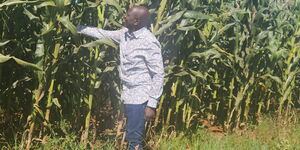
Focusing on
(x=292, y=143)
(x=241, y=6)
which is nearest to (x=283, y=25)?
(x=241, y=6)

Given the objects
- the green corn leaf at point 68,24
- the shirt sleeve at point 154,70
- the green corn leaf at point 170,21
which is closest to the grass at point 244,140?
the shirt sleeve at point 154,70

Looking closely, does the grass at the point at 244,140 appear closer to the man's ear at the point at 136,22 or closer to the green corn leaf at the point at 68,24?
the man's ear at the point at 136,22

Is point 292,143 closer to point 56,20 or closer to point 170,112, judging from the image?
point 170,112

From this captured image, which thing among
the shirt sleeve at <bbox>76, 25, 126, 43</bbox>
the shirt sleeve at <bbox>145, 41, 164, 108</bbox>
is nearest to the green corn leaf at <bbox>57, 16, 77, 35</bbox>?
the shirt sleeve at <bbox>76, 25, 126, 43</bbox>

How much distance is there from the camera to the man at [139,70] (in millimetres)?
3156

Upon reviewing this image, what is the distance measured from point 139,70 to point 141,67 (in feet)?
0.12

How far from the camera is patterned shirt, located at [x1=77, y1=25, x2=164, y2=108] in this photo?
10.4 feet

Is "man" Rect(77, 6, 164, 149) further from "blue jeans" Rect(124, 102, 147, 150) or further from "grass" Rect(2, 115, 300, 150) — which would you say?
"grass" Rect(2, 115, 300, 150)

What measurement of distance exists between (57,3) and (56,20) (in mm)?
210

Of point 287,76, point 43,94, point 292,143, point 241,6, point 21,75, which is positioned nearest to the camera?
point 43,94

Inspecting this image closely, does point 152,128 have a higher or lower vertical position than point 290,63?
lower

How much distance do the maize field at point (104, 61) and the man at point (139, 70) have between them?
0.21m

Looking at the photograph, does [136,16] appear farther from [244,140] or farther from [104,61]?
[244,140]

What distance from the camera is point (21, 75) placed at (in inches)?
145
